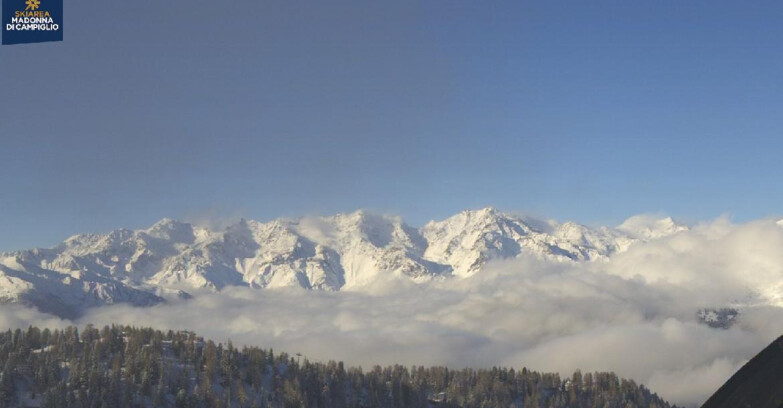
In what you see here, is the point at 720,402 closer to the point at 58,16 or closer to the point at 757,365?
the point at 757,365

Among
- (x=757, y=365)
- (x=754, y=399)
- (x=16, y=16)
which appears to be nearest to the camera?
(x=754, y=399)

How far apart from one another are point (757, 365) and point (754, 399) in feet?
5.31

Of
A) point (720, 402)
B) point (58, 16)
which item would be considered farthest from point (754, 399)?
point (58, 16)

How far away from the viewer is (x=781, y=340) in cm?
1872

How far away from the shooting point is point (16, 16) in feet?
432

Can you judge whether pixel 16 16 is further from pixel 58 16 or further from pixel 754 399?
pixel 754 399

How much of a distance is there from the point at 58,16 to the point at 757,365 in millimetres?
148816

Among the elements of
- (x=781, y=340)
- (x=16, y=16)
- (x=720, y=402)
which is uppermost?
(x=16, y=16)

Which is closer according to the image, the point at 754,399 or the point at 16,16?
the point at 754,399

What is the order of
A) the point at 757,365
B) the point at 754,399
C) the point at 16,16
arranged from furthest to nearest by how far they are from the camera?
the point at 16,16 < the point at 757,365 < the point at 754,399

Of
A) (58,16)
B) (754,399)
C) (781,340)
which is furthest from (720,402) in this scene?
(58,16)

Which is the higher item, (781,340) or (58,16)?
(58,16)

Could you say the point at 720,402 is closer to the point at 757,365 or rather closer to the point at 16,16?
the point at 757,365

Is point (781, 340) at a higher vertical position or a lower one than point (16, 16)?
lower
